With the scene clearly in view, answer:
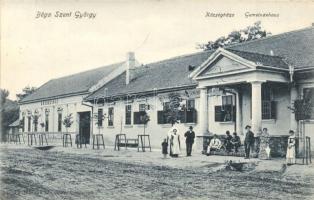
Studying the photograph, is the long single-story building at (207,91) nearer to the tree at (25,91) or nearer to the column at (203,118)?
the column at (203,118)

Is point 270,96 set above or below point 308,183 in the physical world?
above

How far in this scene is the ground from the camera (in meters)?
9.51

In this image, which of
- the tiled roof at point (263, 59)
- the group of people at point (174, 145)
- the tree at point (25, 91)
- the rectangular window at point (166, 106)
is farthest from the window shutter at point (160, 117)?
the tree at point (25, 91)

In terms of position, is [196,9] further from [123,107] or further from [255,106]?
[123,107]

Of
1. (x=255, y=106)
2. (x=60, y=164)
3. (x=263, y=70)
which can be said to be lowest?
(x=60, y=164)

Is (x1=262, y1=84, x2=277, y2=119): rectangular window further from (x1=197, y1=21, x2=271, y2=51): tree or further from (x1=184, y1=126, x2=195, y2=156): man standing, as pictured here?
(x1=197, y1=21, x2=271, y2=51): tree

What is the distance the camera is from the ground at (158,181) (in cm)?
951

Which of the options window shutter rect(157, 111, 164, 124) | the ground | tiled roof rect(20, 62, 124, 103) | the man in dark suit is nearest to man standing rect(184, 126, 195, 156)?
the ground

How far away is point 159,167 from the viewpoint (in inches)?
578

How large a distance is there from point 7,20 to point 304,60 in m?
10.6

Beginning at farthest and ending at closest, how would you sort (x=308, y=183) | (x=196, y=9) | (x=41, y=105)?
1. (x=41, y=105)
2. (x=196, y=9)
3. (x=308, y=183)

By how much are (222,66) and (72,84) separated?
20.2 m

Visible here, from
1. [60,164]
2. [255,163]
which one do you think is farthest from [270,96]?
[60,164]

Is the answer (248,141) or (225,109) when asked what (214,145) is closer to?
(248,141)
